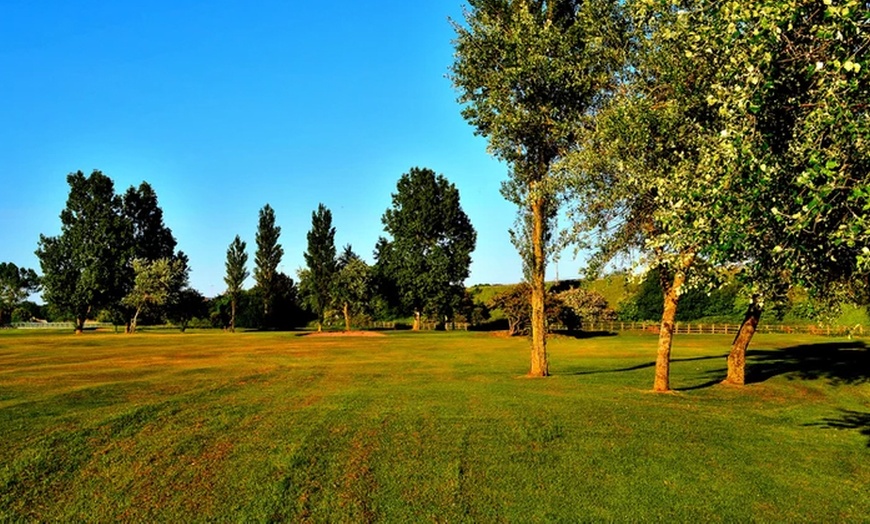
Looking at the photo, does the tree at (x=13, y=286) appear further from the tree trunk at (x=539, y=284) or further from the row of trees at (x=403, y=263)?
the tree trunk at (x=539, y=284)

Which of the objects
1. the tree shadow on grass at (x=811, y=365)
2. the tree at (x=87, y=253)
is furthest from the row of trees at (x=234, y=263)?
the tree shadow on grass at (x=811, y=365)

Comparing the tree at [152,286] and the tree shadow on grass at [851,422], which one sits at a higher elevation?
the tree at [152,286]

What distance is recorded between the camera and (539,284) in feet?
101

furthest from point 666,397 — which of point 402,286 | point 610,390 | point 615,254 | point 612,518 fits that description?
point 402,286

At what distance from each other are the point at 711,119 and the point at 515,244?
1521cm

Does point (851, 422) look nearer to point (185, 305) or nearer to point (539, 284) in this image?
point (539, 284)

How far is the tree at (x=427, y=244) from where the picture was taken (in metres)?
94.8

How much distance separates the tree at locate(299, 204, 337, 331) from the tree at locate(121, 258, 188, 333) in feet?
75.0

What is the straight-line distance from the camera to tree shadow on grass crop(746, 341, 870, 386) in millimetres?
→ 31328

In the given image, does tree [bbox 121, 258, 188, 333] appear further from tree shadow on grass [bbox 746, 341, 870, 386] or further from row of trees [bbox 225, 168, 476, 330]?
tree shadow on grass [bbox 746, 341, 870, 386]

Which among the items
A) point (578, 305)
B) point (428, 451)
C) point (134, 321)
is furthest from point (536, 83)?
point (134, 321)

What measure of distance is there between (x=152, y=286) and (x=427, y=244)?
45.8m

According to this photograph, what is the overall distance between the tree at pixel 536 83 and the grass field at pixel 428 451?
9.07 meters

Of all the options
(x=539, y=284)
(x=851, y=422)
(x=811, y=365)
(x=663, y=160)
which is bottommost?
(x=851, y=422)
